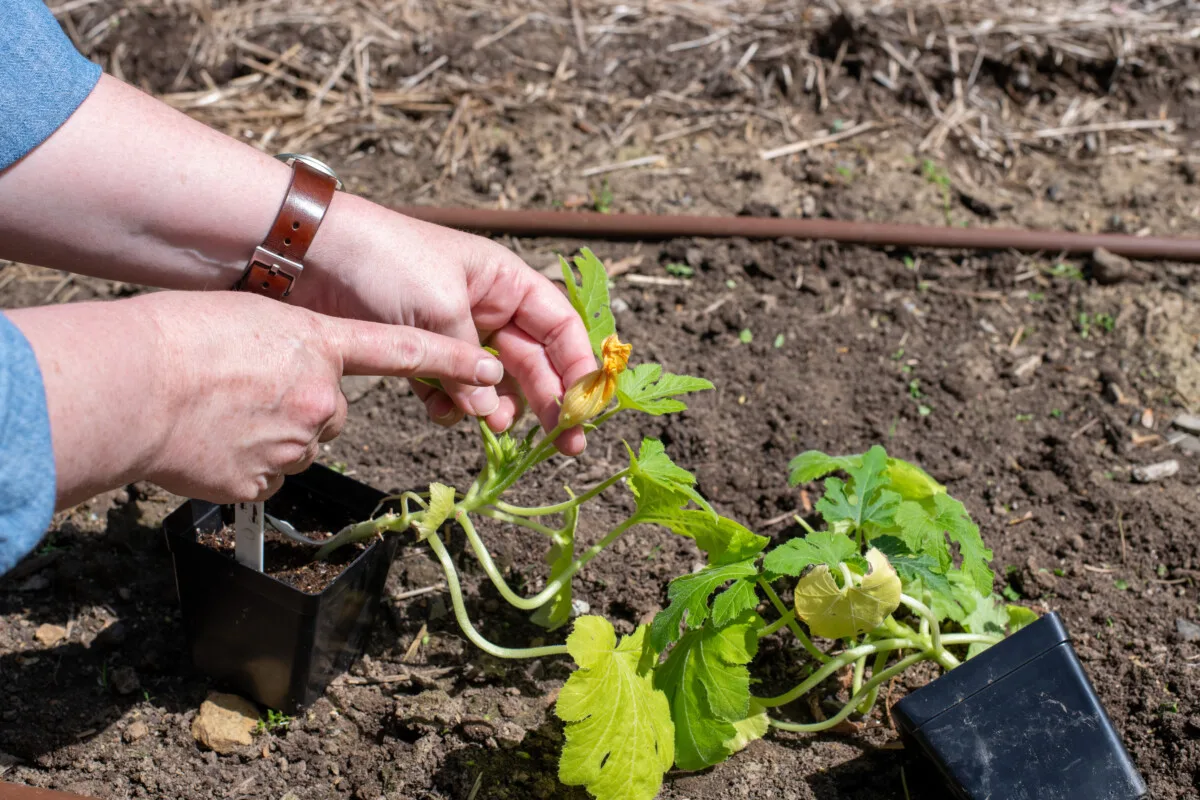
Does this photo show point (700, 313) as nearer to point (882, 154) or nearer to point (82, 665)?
point (882, 154)

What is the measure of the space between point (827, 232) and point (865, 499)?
165 cm

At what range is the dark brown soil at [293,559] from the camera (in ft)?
7.38

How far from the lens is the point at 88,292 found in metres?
3.58

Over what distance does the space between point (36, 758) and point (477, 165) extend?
267 cm

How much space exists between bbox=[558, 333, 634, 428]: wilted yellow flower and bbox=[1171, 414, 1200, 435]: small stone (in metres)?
2.08

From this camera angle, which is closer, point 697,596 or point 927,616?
point 697,596

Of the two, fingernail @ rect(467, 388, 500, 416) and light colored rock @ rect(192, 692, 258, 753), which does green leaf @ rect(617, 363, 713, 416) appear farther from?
light colored rock @ rect(192, 692, 258, 753)

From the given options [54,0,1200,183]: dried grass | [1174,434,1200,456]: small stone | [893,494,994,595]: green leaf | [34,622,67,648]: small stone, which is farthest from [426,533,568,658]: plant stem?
[54,0,1200,183]: dried grass

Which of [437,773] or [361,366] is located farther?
[437,773]

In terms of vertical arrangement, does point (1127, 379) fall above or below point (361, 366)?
below

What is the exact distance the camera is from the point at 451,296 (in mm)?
2160

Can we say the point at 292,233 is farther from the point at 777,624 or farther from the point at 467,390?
the point at 777,624

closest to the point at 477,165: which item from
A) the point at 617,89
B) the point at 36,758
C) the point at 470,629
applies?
the point at 617,89

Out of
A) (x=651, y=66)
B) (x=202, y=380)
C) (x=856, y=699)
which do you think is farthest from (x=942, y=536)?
(x=651, y=66)
